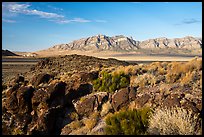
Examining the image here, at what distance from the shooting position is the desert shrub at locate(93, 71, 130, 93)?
14077mm

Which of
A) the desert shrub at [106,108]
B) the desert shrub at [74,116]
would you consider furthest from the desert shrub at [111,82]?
the desert shrub at [74,116]

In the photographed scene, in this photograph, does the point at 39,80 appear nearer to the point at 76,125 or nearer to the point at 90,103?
the point at 90,103

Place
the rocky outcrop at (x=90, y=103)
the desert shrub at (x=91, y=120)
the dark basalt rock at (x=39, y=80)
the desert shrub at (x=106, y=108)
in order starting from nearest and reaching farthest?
the desert shrub at (x=91, y=120) < the desert shrub at (x=106, y=108) < the rocky outcrop at (x=90, y=103) < the dark basalt rock at (x=39, y=80)

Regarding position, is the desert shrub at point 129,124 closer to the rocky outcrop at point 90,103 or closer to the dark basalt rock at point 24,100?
the rocky outcrop at point 90,103

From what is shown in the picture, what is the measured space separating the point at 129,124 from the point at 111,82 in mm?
5826

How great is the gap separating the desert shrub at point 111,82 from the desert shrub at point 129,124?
4.50 m

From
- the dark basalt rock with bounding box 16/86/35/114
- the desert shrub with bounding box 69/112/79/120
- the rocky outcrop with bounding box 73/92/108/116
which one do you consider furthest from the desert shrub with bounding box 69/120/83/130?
the dark basalt rock with bounding box 16/86/35/114

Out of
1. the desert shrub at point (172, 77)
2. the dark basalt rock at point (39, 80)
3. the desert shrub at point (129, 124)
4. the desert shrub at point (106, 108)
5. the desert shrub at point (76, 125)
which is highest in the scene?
the desert shrub at point (172, 77)

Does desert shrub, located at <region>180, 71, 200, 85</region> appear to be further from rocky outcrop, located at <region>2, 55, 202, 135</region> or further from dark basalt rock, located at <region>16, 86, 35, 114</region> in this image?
dark basalt rock, located at <region>16, 86, 35, 114</region>

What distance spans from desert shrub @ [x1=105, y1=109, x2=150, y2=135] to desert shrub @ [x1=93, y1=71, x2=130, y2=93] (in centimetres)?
450

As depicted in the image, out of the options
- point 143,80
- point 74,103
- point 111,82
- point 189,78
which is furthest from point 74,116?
point 189,78

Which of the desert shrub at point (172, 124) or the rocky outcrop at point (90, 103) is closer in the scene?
the desert shrub at point (172, 124)

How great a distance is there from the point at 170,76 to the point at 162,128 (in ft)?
21.3

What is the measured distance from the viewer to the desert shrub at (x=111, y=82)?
14077mm
